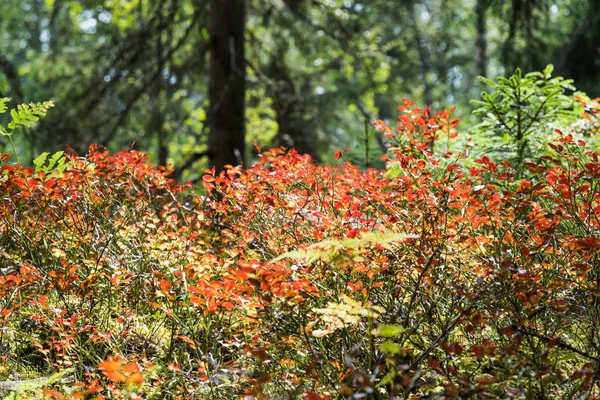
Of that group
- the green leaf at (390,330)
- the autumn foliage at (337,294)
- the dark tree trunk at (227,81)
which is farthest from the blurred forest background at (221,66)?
the green leaf at (390,330)

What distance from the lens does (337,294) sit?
8.71 feet

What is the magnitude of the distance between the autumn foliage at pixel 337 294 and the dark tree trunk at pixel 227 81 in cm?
375

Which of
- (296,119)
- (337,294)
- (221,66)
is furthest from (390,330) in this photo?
(296,119)

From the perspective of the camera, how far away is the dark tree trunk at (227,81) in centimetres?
753

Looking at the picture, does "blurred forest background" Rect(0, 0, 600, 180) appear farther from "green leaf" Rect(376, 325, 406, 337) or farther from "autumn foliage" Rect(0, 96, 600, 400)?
"green leaf" Rect(376, 325, 406, 337)

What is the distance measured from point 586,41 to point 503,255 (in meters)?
10.3

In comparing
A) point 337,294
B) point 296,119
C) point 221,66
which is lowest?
point 337,294

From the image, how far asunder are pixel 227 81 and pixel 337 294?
5483 millimetres

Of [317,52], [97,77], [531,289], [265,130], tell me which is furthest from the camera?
[265,130]

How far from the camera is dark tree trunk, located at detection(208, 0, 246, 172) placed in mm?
7527

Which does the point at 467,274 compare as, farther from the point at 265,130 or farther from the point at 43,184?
the point at 265,130

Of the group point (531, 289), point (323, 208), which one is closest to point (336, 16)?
point (323, 208)

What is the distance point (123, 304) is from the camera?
11.5ft

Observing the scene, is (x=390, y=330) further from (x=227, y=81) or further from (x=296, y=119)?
(x=296, y=119)
